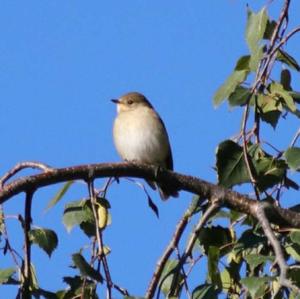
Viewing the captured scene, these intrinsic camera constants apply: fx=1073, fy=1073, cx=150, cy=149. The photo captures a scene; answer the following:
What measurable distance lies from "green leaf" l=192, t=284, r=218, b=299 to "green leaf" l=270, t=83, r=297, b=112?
89 centimetres

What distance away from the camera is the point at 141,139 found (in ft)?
23.8

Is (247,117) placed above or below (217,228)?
above

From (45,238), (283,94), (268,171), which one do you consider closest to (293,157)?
(268,171)

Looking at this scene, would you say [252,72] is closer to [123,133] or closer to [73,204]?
[73,204]

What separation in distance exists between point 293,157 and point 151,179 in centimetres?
55

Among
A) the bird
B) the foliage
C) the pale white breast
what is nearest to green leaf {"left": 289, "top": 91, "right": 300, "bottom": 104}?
the foliage

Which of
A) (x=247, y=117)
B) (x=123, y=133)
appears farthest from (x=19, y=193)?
(x=123, y=133)

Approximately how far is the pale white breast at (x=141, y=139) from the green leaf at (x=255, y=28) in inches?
116

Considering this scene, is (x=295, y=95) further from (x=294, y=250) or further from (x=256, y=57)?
(x=294, y=250)

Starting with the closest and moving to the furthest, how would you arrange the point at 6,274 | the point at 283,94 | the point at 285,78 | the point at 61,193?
the point at 6,274 → the point at 61,193 → the point at 283,94 → the point at 285,78

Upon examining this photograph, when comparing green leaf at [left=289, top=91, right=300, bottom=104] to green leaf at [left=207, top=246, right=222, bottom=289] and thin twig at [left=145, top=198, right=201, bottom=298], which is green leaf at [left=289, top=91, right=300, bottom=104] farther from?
green leaf at [left=207, top=246, right=222, bottom=289]

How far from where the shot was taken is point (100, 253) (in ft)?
12.3

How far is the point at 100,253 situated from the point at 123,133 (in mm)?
3611

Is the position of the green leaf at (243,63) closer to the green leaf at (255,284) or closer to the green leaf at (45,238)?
the green leaf at (45,238)
